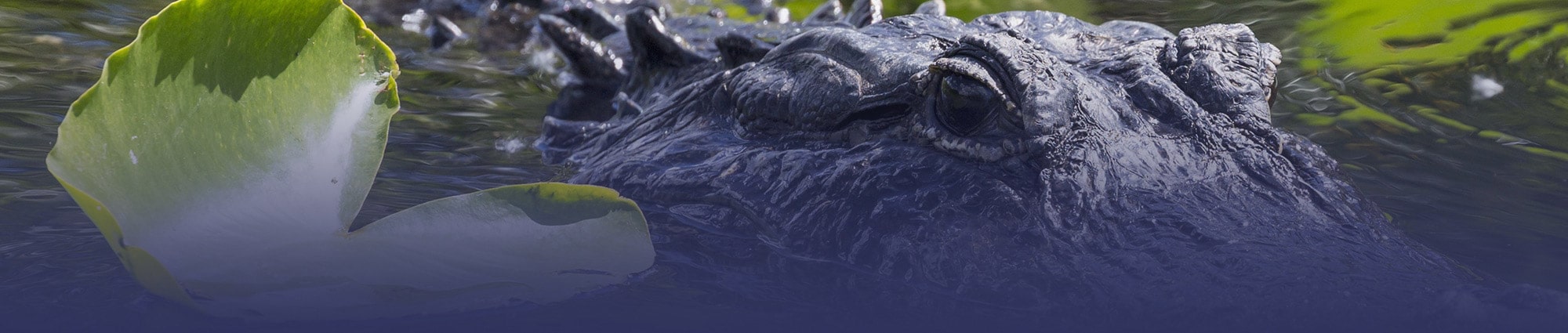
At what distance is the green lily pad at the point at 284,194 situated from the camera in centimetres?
145

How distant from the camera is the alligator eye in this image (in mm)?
2354

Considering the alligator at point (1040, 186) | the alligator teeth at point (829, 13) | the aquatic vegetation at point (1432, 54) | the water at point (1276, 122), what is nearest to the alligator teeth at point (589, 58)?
the water at point (1276, 122)

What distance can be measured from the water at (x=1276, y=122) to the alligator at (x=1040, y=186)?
0.94ft

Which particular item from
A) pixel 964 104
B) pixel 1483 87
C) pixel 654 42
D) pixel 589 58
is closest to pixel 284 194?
pixel 964 104

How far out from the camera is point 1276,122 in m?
3.98

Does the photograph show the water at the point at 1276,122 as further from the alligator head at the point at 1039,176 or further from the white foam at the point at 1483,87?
the alligator head at the point at 1039,176

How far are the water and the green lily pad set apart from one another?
0.38 metres

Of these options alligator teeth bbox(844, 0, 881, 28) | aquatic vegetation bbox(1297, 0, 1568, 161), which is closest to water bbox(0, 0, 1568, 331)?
aquatic vegetation bbox(1297, 0, 1568, 161)

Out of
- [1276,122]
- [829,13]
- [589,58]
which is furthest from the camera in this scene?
[829,13]

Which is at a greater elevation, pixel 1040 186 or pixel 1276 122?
pixel 1040 186

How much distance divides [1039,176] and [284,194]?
4.18 ft

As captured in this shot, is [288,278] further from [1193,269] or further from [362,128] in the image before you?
[1193,269]

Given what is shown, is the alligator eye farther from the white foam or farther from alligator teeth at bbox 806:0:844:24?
the white foam

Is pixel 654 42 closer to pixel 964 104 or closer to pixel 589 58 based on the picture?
pixel 589 58
